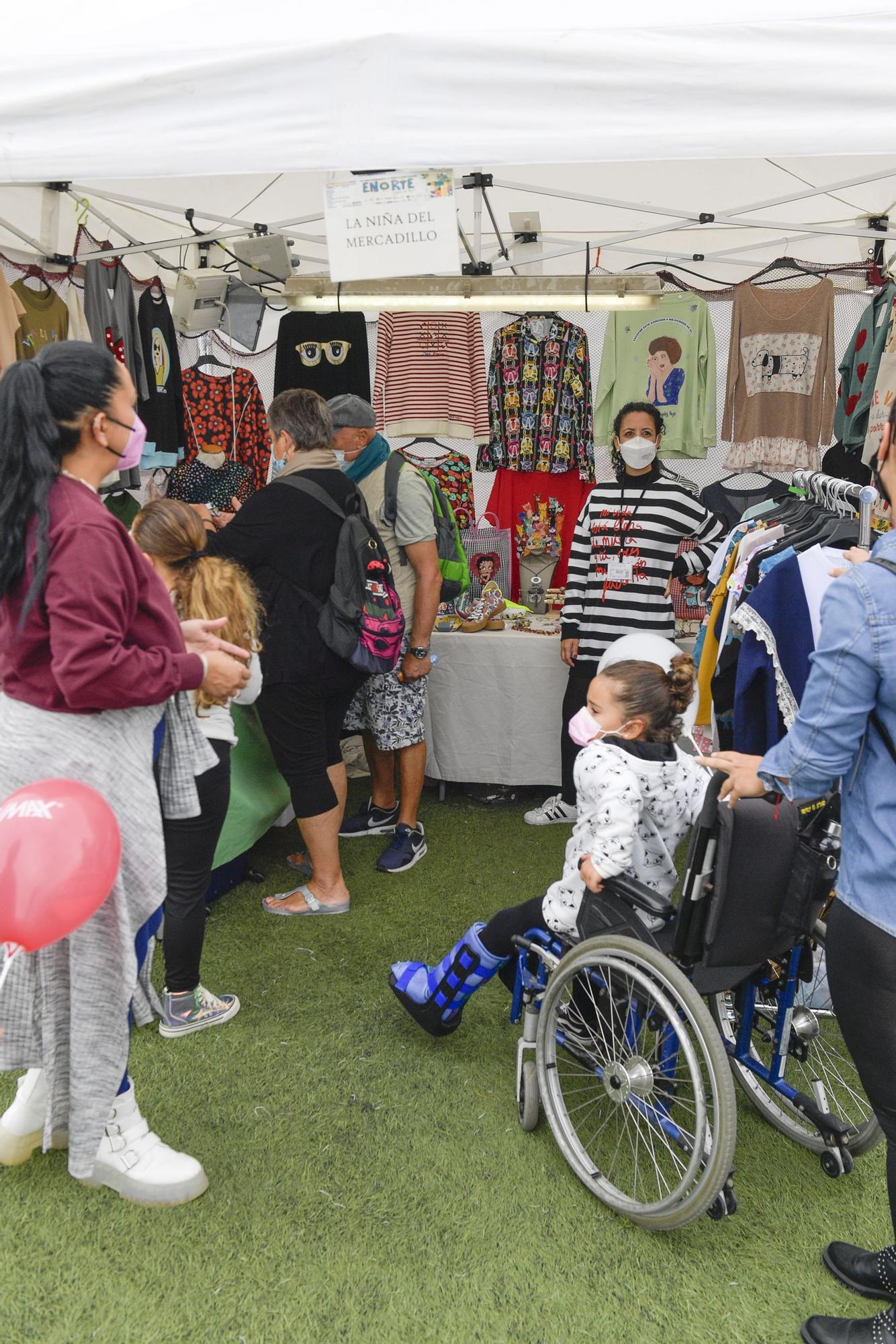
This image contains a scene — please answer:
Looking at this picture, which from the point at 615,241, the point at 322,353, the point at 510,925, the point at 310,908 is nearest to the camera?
the point at 510,925

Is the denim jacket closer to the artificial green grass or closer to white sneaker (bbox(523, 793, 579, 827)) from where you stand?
the artificial green grass

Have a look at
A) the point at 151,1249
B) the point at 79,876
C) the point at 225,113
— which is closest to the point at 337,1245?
the point at 151,1249

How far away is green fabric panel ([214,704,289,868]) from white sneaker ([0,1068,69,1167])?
111 centimetres

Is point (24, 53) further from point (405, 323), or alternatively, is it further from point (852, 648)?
point (405, 323)

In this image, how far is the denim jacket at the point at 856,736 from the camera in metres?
1.32

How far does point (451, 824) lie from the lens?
162 inches

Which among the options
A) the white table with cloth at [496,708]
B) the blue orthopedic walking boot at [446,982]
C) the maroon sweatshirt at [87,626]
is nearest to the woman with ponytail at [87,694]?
the maroon sweatshirt at [87,626]

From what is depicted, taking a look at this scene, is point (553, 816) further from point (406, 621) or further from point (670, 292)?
point (670, 292)

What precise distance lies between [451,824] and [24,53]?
3.02 meters

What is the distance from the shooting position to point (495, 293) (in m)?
3.85

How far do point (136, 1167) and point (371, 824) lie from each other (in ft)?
6.98

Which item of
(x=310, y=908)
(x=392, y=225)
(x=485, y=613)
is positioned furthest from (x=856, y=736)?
(x=485, y=613)

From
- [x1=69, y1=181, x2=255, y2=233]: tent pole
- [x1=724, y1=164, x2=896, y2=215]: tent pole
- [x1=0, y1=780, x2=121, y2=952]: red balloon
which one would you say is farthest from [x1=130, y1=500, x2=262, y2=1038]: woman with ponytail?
[x1=724, y1=164, x2=896, y2=215]: tent pole

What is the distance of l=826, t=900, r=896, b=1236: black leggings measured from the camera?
142 centimetres
